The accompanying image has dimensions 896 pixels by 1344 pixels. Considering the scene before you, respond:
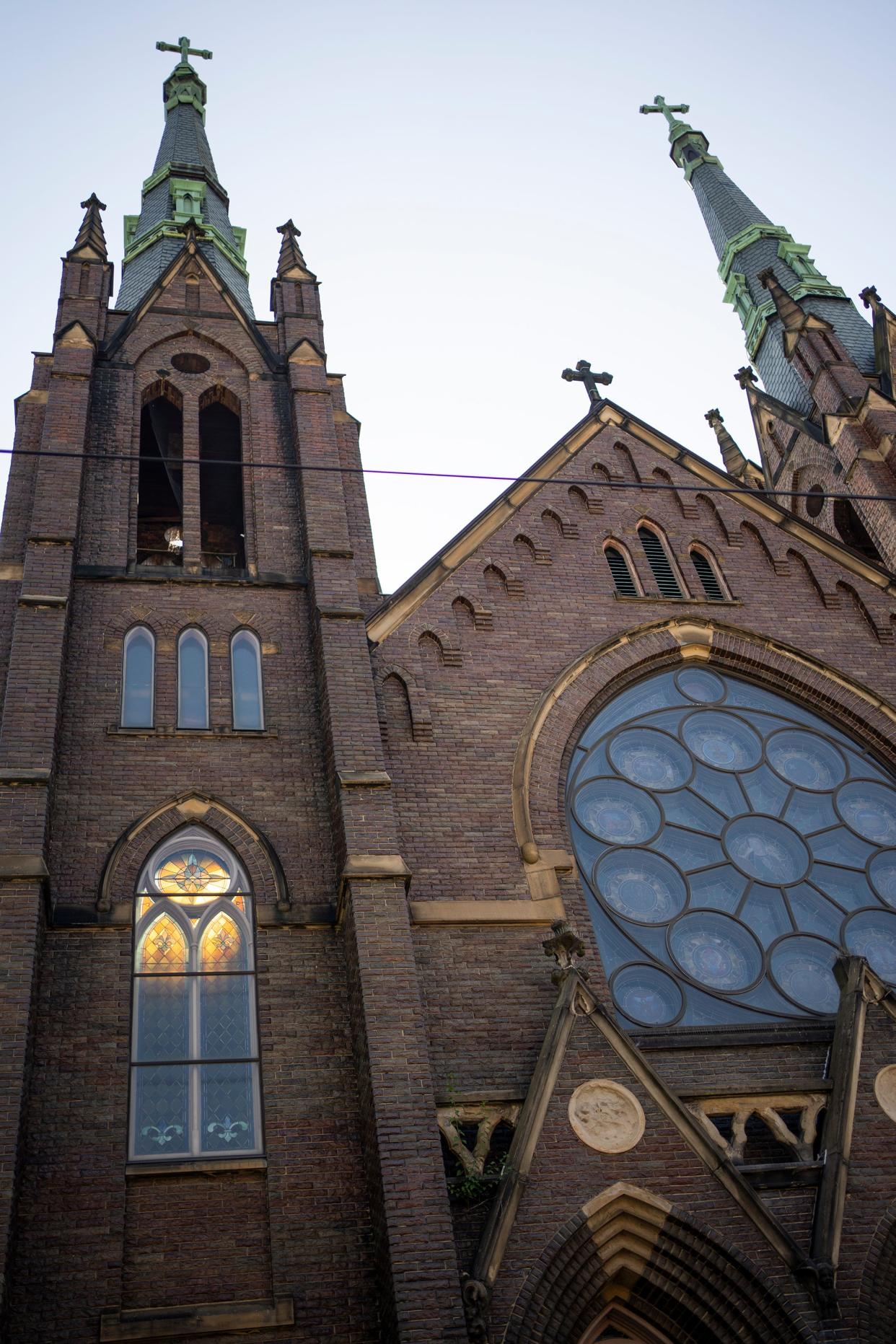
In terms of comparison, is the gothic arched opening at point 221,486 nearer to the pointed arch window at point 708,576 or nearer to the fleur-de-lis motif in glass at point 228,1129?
the pointed arch window at point 708,576

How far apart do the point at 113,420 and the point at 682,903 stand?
8.74 metres

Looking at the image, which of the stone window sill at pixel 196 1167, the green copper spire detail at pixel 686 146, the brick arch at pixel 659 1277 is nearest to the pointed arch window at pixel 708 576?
the brick arch at pixel 659 1277

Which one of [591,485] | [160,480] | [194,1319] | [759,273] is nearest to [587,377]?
[591,485]

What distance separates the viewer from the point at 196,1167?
9.78 metres

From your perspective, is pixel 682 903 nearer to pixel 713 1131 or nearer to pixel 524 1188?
pixel 713 1131

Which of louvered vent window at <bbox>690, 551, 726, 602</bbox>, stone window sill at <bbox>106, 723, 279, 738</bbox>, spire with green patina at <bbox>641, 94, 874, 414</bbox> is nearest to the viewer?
stone window sill at <bbox>106, 723, 279, 738</bbox>

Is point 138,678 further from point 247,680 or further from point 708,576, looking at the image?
point 708,576

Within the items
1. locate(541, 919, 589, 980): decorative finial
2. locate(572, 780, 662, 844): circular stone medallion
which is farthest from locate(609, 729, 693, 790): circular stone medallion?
locate(541, 919, 589, 980): decorative finial

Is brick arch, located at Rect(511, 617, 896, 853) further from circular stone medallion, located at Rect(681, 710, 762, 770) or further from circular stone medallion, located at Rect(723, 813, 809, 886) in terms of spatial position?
circular stone medallion, located at Rect(723, 813, 809, 886)

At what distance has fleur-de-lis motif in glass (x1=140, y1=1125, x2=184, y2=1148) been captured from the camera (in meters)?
10.0

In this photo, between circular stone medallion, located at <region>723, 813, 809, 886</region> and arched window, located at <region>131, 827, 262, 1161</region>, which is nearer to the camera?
arched window, located at <region>131, 827, 262, 1161</region>

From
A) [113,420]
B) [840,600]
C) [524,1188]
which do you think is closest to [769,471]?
[840,600]

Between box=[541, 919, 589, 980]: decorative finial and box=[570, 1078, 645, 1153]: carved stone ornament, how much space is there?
980mm

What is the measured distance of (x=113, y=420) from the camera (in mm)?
16172
